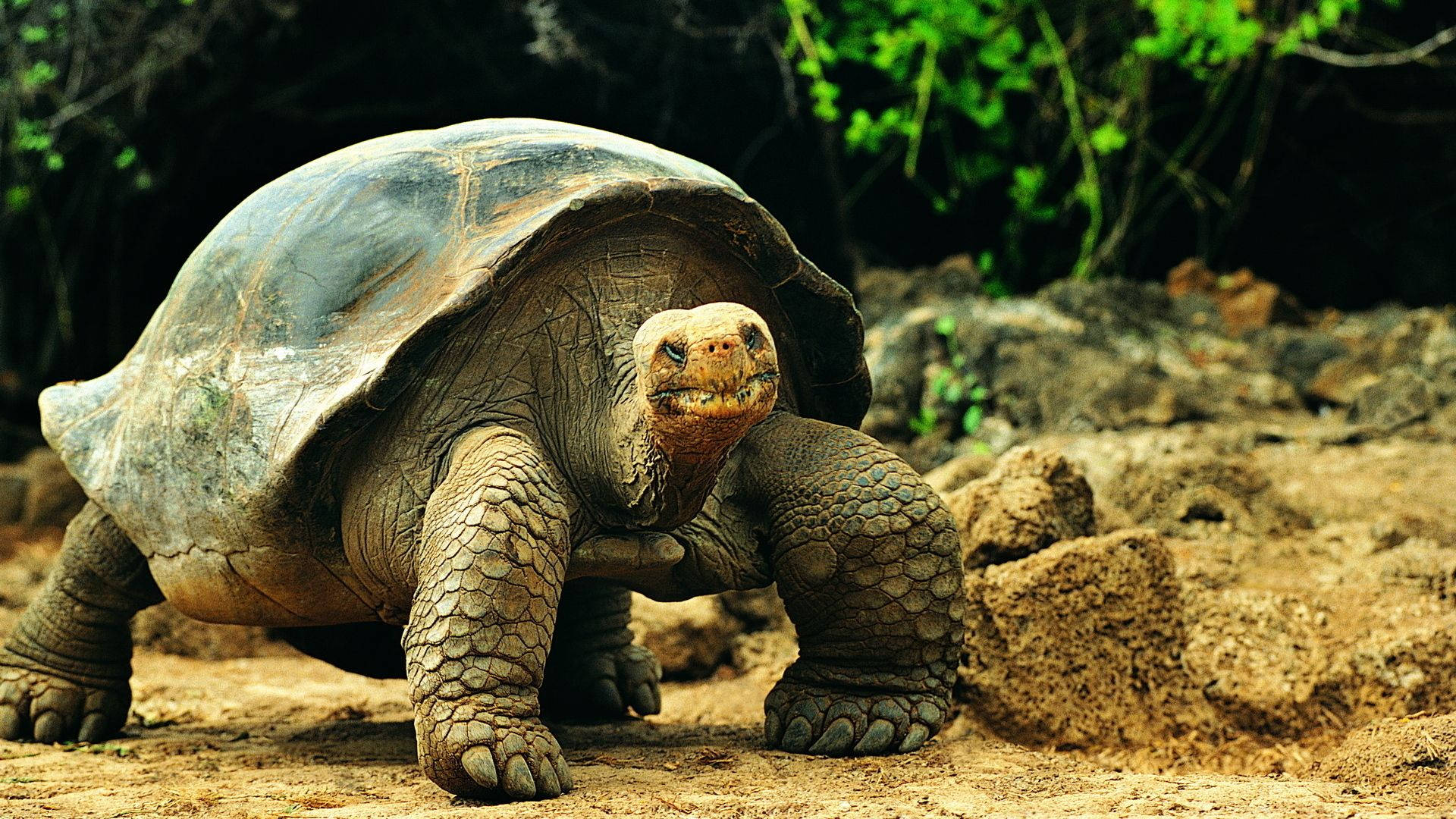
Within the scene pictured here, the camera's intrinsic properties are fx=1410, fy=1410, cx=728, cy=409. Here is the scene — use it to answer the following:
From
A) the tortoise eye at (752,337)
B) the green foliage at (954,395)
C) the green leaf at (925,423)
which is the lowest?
the green leaf at (925,423)

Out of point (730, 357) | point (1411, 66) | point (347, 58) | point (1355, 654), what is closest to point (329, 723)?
point (730, 357)

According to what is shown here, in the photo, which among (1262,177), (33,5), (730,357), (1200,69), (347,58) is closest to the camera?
(730,357)

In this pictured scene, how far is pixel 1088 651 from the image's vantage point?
3.33m

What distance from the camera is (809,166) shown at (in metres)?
7.63

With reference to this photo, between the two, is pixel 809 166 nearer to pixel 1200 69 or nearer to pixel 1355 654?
pixel 1200 69

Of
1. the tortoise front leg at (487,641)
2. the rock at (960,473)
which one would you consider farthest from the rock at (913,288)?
the tortoise front leg at (487,641)

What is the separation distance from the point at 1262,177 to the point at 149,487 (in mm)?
6314

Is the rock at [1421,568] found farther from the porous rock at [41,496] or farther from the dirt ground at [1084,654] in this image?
the porous rock at [41,496]

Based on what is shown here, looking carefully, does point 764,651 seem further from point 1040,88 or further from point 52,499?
point 52,499

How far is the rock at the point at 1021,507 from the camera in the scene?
358 centimetres

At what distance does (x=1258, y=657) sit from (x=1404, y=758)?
2.56 feet

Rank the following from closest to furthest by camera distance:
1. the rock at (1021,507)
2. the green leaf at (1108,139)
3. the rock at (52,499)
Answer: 1. the rock at (1021,507)
2. the green leaf at (1108,139)
3. the rock at (52,499)

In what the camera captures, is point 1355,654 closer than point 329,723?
Yes

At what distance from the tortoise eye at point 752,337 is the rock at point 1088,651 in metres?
1.25
